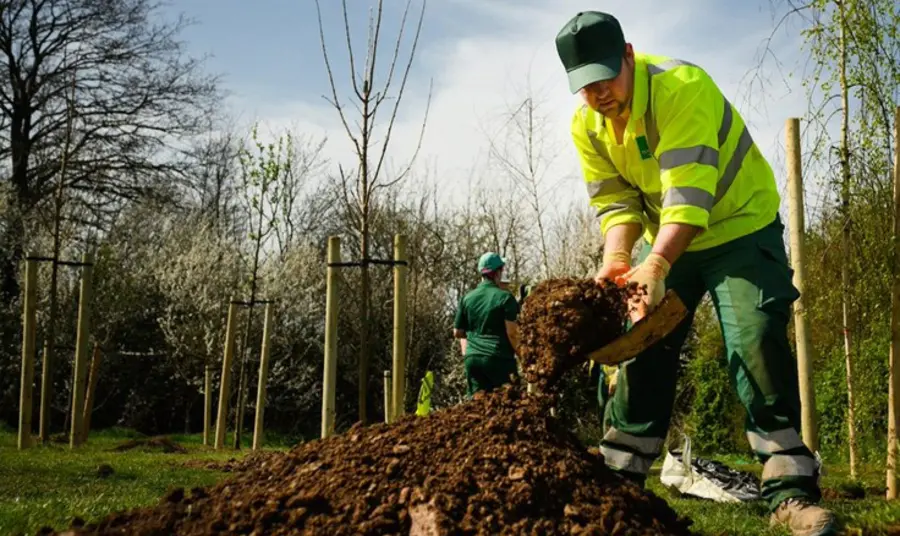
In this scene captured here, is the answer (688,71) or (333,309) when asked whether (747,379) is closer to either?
(688,71)

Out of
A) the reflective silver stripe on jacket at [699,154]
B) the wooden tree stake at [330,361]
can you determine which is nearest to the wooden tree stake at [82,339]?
the wooden tree stake at [330,361]

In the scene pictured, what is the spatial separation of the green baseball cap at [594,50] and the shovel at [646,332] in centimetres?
90

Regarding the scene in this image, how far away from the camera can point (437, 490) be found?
279 cm

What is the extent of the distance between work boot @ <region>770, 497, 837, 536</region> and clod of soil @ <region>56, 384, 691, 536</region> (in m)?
0.53

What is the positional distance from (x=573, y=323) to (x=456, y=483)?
0.90m

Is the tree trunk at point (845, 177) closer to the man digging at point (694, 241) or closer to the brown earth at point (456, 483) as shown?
the man digging at point (694, 241)

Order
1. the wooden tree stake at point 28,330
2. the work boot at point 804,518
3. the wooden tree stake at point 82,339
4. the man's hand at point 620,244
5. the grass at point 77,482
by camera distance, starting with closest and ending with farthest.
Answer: the work boot at point 804,518, the man's hand at point 620,244, the grass at point 77,482, the wooden tree stake at point 28,330, the wooden tree stake at point 82,339

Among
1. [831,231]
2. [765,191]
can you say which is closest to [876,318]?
[831,231]

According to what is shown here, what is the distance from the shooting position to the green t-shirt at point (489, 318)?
25.2 ft

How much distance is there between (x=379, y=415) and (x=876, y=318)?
13755mm

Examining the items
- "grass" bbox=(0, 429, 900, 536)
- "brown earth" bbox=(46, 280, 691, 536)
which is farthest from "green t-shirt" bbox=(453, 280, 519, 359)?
"brown earth" bbox=(46, 280, 691, 536)

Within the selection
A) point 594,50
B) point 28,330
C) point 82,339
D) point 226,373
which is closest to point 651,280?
point 594,50

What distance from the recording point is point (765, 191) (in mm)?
3803

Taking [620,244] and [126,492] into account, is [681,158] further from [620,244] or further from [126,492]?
[126,492]
